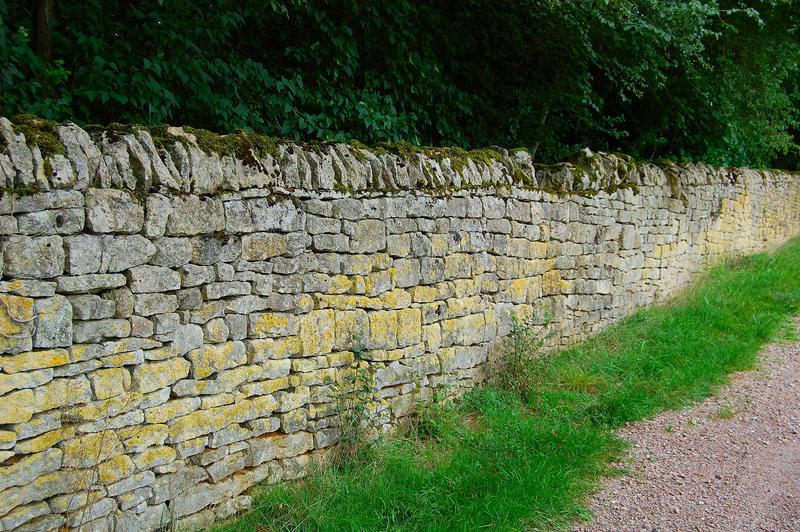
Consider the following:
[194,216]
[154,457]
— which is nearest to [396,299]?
[194,216]

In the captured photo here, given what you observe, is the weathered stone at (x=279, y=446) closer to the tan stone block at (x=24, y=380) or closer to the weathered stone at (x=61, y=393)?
the weathered stone at (x=61, y=393)

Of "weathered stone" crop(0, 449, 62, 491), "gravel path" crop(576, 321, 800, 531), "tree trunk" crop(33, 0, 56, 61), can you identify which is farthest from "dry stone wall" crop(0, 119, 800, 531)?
"tree trunk" crop(33, 0, 56, 61)

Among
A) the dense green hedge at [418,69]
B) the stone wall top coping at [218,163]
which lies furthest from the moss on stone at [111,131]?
the dense green hedge at [418,69]

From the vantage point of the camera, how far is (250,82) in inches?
249

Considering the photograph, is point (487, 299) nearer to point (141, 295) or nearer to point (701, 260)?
point (141, 295)

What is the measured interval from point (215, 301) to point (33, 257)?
3.28 feet

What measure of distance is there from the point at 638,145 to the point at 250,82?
797 centimetres

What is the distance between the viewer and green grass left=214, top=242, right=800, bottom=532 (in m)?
3.82

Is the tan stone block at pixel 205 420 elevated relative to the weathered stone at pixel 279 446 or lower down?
elevated

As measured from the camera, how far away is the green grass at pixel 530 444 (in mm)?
3820

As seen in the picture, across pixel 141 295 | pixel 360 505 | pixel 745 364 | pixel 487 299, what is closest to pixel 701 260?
pixel 745 364

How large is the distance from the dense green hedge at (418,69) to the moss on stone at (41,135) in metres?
1.90

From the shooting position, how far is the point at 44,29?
510 cm

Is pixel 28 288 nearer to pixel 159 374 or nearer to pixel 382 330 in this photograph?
pixel 159 374
